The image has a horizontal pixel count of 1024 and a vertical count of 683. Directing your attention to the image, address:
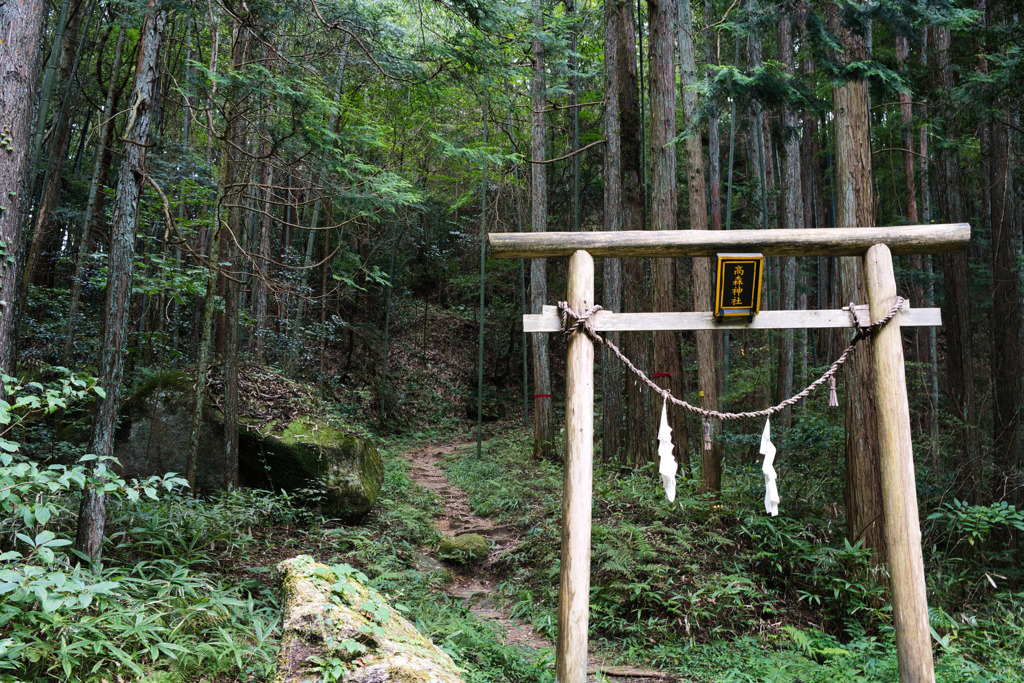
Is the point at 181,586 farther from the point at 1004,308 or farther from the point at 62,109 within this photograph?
the point at 1004,308

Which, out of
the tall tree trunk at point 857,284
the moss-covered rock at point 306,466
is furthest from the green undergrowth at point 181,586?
the tall tree trunk at point 857,284

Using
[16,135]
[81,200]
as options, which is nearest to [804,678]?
[16,135]

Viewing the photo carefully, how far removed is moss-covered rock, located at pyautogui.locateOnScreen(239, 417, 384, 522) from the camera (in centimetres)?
664

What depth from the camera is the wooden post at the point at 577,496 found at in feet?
10.0

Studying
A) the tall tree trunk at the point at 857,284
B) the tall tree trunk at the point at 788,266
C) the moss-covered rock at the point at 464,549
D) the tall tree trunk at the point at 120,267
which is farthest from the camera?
the tall tree trunk at the point at 788,266

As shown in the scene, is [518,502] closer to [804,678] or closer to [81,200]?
[804,678]

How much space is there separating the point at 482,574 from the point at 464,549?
0.41m

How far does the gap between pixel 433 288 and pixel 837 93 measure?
16626 millimetres

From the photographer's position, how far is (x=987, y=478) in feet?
21.1

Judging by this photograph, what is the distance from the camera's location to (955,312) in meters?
7.68

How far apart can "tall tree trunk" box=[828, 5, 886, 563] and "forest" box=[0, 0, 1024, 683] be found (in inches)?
1.0

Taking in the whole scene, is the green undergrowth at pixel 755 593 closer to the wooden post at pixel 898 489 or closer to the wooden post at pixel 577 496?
the wooden post at pixel 898 489

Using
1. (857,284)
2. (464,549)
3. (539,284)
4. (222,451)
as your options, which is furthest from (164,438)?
(857,284)

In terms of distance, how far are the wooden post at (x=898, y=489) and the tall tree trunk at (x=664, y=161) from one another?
3868mm
